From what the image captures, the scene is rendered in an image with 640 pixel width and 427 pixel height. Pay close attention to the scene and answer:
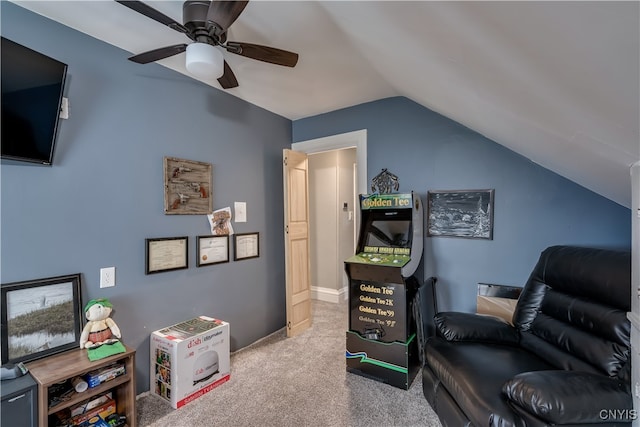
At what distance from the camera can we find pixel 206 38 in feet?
5.10

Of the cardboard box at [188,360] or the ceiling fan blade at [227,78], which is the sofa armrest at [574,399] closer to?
the cardboard box at [188,360]

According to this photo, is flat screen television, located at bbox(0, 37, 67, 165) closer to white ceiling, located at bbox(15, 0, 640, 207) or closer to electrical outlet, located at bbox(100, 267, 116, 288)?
white ceiling, located at bbox(15, 0, 640, 207)

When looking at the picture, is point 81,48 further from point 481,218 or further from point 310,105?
point 481,218

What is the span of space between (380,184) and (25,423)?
9.91ft

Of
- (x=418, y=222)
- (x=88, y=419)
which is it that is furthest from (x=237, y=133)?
(x=88, y=419)

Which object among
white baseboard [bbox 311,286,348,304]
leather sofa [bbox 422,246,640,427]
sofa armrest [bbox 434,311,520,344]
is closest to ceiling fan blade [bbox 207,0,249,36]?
leather sofa [bbox 422,246,640,427]

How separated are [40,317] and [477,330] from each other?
2.82 meters

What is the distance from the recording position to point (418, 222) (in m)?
2.56

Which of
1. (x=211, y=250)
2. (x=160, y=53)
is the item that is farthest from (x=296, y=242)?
(x=160, y=53)

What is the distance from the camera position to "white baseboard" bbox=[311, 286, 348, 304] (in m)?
4.43

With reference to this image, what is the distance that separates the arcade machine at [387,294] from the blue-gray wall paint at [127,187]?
4.05 ft
